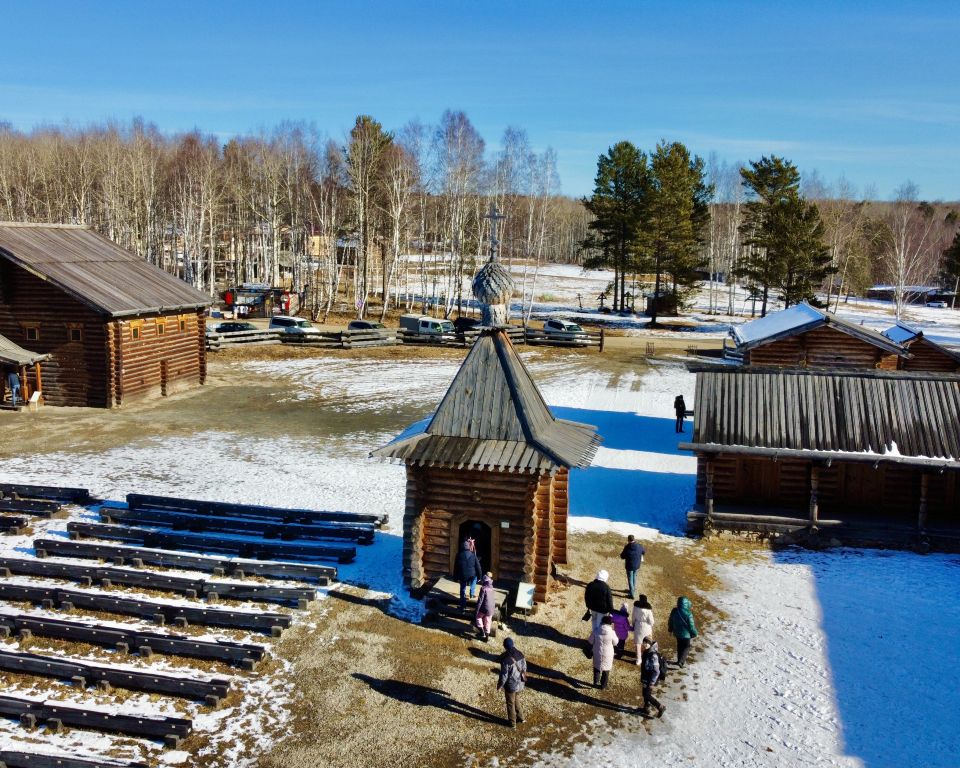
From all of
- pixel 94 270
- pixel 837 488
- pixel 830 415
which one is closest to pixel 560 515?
pixel 830 415

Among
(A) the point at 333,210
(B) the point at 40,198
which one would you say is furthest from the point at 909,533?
(B) the point at 40,198

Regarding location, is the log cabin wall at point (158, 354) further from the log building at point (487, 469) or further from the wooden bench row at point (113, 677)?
the wooden bench row at point (113, 677)

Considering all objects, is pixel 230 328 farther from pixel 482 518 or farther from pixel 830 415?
pixel 830 415

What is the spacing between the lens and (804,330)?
28.2 m

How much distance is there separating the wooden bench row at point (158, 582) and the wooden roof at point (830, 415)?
31.3 ft

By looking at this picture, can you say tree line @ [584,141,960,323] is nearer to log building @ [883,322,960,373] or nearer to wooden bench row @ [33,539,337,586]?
log building @ [883,322,960,373]

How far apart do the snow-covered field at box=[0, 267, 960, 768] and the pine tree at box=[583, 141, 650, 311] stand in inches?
1261

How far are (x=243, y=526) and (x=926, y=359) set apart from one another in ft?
78.1

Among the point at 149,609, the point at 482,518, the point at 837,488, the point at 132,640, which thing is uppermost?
the point at 482,518

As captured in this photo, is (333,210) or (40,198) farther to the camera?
(40,198)

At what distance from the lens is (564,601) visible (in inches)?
587

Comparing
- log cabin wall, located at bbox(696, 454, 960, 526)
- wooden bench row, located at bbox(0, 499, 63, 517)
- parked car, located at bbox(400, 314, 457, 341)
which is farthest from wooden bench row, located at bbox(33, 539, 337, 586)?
parked car, located at bbox(400, 314, 457, 341)

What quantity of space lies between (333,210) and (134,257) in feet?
72.3

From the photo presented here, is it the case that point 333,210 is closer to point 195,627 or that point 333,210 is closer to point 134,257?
point 134,257
